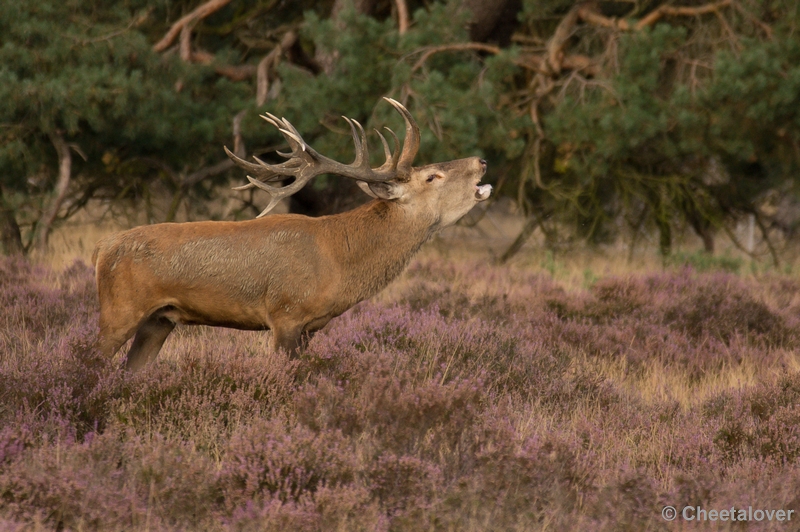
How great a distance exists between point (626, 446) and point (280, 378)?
1.78m

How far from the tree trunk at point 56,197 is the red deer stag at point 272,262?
6.05m

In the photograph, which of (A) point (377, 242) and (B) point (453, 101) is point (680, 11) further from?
(A) point (377, 242)

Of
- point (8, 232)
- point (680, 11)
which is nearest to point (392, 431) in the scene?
point (8, 232)

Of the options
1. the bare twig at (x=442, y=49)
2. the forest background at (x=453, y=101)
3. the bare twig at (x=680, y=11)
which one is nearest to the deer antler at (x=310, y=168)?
the forest background at (x=453, y=101)

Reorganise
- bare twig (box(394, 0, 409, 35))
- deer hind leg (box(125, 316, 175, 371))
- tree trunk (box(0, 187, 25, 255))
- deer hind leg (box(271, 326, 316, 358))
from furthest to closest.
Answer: bare twig (box(394, 0, 409, 35)) < tree trunk (box(0, 187, 25, 255)) < deer hind leg (box(125, 316, 175, 371)) < deer hind leg (box(271, 326, 316, 358))

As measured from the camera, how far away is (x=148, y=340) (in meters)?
5.67

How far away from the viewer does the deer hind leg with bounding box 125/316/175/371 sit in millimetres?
5656

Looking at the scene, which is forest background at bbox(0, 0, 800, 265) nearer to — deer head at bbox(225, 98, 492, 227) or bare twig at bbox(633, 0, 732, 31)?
bare twig at bbox(633, 0, 732, 31)

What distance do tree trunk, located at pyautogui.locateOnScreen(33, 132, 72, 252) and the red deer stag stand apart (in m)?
6.05

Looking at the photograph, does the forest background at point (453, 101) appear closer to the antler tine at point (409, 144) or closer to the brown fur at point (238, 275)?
the antler tine at point (409, 144)

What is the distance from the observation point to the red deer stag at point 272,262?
537 centimetres

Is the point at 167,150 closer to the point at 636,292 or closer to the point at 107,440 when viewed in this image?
the point at 636,292

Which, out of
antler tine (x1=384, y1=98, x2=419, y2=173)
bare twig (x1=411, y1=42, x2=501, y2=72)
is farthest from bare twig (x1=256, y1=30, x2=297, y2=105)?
antler tine (x1=384, y1=98, x2=419, y2=173)

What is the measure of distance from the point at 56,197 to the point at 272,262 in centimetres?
682
